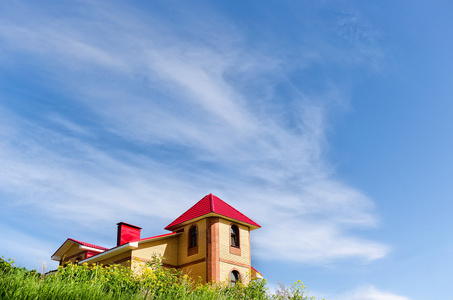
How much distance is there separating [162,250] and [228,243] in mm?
3542

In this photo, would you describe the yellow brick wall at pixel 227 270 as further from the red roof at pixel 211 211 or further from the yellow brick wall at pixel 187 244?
the red roof at pixel 211 211

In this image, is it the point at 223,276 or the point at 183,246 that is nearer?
the point at 223,276

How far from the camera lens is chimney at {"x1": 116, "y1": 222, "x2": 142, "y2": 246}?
22734 millimetres

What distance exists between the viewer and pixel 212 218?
2083 centimetres

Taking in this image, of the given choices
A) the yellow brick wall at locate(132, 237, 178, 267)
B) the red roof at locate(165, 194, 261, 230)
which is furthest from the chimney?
the yellow brick wall at locate(132, 237, 178, 267)

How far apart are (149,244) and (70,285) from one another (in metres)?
12.3

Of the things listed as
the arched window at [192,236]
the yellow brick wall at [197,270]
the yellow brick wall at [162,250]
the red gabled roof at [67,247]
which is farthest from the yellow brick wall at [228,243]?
the red gabled roof at [67,247]

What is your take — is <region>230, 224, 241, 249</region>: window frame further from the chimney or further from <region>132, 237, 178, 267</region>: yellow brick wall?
the chimney

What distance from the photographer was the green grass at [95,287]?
24.8 feet

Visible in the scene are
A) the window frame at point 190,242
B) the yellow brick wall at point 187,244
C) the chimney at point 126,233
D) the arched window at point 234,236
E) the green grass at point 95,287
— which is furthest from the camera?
the chimney at point 126,233

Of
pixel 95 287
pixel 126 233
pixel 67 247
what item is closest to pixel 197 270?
pixel 126 233

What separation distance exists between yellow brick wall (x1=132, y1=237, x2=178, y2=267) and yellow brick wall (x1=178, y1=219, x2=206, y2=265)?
0.29 meters

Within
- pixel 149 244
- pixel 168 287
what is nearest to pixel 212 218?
pixel 149 244

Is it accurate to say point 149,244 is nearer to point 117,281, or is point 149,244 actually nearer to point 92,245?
point 92,245
